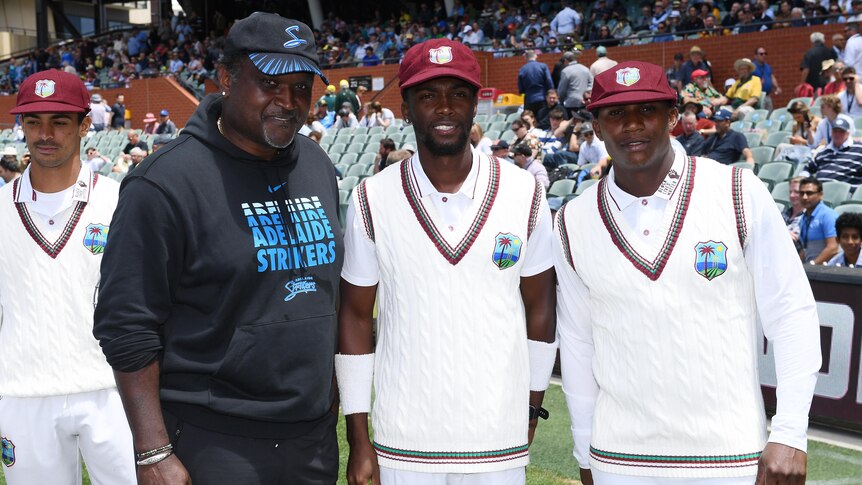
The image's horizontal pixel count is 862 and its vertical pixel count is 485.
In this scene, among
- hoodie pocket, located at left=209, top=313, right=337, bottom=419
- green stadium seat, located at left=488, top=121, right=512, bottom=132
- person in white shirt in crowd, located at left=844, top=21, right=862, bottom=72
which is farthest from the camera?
green stadium seat, located at left=488, top=121, right=512, bottom=132

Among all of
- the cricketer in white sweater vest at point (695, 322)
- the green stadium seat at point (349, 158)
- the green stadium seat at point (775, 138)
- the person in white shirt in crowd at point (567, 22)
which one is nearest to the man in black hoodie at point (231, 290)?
the cricketer in white sweater vest at point (695, 322)

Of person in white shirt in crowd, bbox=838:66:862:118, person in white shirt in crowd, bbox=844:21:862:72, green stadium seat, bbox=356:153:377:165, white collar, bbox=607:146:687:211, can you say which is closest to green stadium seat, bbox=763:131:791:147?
person in white shirt in crowd, bbox=838:66:862:118

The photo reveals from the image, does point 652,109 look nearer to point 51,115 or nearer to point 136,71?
point 51,115

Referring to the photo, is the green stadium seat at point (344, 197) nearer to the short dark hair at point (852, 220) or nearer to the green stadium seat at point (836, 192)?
the green stadium seat at point (836, 192)

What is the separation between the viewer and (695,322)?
2.45m

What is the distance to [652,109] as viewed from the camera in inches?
101

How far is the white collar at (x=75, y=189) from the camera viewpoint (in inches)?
124

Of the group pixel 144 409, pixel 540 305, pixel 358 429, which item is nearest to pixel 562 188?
pixel 540 305

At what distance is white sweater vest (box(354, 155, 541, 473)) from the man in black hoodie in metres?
0.25

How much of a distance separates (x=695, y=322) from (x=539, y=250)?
53cm

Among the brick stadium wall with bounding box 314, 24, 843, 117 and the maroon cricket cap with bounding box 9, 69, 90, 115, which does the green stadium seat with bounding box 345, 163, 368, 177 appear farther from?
the maroon cricket cap with bounding box 9, 69, 90, 115

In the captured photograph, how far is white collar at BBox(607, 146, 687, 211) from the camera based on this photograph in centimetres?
255

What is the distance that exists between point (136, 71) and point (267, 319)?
32.1 m

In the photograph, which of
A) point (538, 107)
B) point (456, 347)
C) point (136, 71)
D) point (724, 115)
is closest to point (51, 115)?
point (456, 347)
